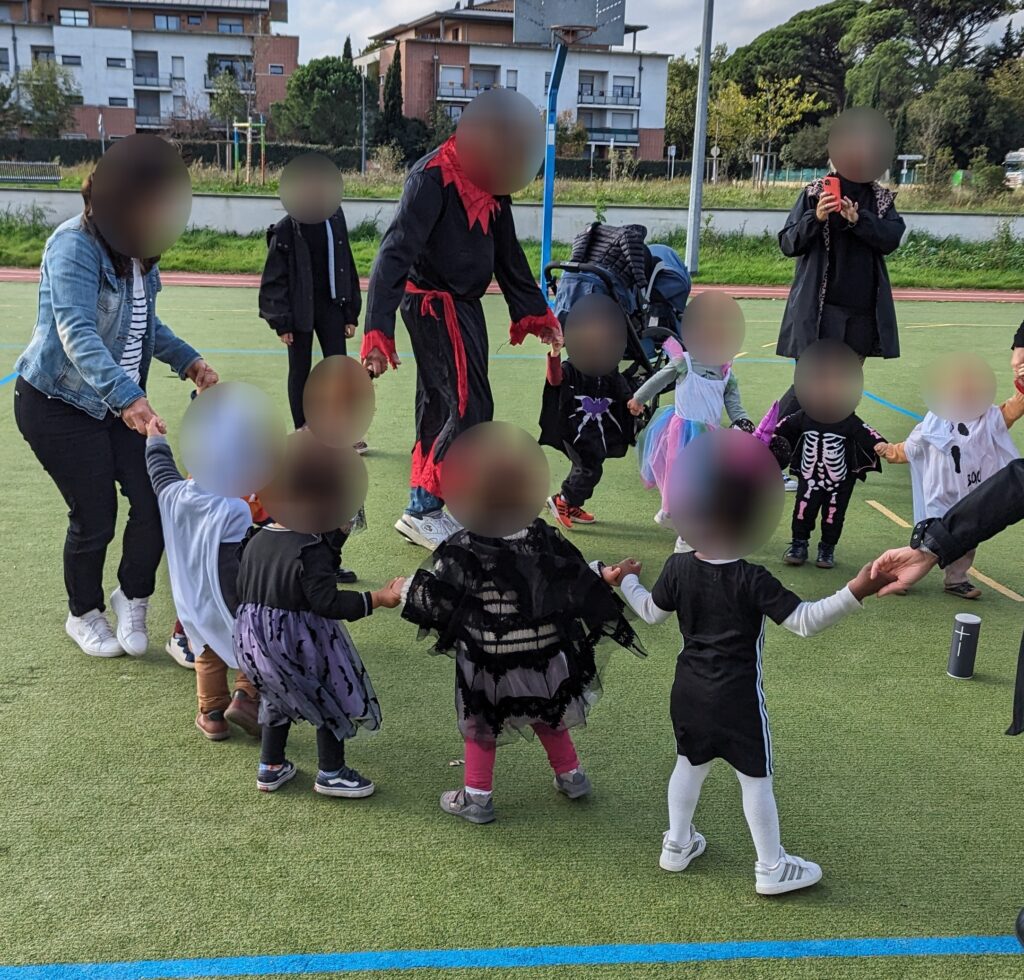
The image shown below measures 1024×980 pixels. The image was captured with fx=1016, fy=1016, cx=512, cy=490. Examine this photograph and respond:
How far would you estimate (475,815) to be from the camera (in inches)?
112

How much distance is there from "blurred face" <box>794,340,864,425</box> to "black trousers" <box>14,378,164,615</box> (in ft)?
9.12

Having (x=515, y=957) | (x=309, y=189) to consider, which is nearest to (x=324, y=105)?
(x=309, y=189)

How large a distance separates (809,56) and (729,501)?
62.6m

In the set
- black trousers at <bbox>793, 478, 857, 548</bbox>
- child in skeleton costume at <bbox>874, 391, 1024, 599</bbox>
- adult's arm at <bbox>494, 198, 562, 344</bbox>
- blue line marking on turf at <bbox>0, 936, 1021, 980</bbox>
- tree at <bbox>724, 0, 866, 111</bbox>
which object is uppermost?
tree at <bbox>724, 0, 866, 111</bbox>

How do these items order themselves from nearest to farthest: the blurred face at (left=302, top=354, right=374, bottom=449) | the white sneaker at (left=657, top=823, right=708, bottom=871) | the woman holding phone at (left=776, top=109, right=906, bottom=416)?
the white sneaker at (left=657, top=823, right=708, bottom=871), the blurred face at (left=302, top=354, right=374, bottom=449), the woman holding phone at (left=776, top=109, right=906, bottom=416)

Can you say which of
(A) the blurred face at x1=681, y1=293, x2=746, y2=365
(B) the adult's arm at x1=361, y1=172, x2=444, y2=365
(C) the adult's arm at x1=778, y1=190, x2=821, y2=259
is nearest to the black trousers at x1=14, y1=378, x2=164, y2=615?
(B) the adult's arm at x1=361, y1=172, x2=444, y2=365

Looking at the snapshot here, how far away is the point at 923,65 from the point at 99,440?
55.9 metres

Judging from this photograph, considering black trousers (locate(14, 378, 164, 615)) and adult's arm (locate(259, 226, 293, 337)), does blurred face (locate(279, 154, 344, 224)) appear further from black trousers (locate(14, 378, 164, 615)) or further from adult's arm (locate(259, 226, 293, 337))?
black trousers (locate(14, 378, 164, 615))

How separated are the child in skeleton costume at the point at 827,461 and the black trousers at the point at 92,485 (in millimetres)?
2906

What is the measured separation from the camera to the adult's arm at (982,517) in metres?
2.57

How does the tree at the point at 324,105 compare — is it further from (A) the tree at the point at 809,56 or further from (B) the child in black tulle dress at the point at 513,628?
(B) the child in black tulle dress at the point at 513,628

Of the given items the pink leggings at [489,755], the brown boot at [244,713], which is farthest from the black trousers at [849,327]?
the brown boot at [244,713]

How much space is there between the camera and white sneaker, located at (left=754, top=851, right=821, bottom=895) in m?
2.54

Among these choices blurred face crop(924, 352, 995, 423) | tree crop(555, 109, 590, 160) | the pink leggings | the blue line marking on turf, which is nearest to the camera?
the blue line marking on turf
